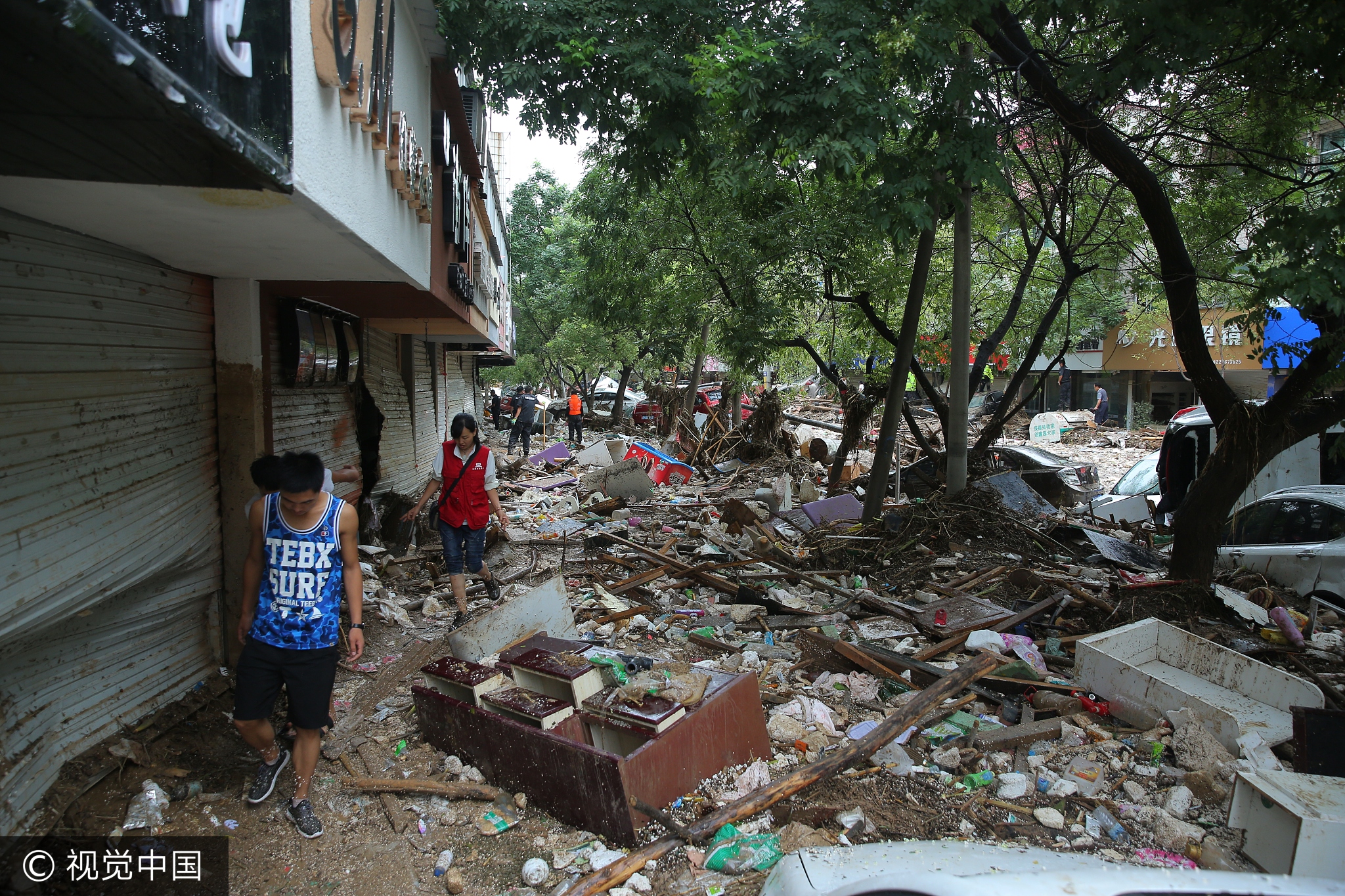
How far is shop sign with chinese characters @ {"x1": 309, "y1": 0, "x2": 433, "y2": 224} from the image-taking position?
10.5ft

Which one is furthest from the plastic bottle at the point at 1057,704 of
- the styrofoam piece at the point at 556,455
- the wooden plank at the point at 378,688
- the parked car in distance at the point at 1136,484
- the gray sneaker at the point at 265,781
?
the styrofoam piece at the point at 556,455

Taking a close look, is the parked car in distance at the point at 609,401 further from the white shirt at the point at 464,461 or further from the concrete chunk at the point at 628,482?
the white shirt at the point at 464,461

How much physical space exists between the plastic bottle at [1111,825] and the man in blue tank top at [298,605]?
12.1 feet

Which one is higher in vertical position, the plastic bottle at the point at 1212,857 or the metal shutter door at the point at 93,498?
the metal shutter door at the point at 93,498

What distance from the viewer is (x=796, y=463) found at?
647 inches

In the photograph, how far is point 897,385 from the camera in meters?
9.80

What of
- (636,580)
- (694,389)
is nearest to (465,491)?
(636,580)

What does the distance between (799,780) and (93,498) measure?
362 centimetres

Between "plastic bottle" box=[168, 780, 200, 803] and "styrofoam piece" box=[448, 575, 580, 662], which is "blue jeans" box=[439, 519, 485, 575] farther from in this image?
"plastic bottle" box=[168, 780, 200, 803]

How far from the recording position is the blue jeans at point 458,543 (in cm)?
629

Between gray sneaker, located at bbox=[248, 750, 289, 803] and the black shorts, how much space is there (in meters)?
0.43

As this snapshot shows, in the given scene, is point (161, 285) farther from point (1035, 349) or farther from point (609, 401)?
point (609, 401)

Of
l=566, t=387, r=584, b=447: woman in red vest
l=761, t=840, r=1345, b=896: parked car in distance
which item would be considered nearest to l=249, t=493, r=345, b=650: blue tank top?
l=761, t=840, r=1345, b=896: parked car in distance

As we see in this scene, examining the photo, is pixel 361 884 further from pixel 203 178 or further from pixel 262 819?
pixel 203 178
